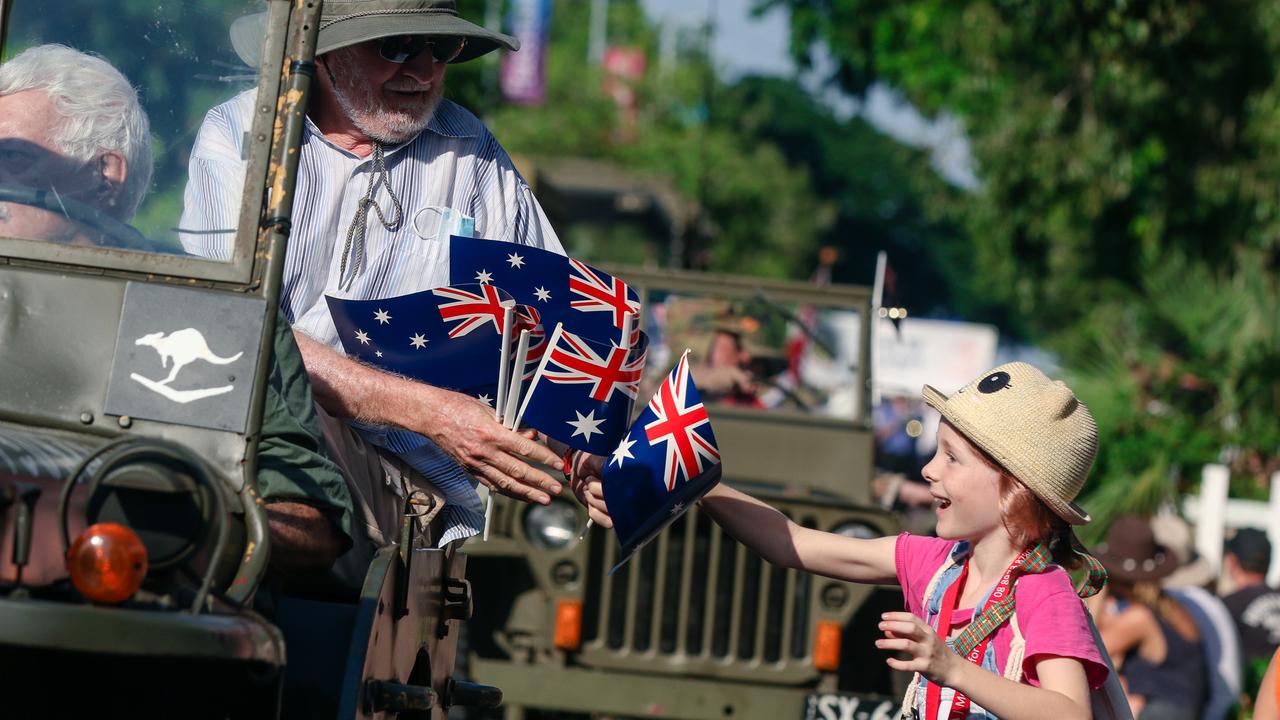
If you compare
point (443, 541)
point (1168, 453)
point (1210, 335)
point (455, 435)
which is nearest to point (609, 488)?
point (455, 435)

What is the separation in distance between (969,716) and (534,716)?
16.2 ft

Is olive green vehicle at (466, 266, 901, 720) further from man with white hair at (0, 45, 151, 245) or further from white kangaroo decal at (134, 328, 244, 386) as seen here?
white kangaroo decal at (134, 328, 244, 386)

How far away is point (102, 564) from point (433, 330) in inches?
52.9

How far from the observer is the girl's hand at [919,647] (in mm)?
2988

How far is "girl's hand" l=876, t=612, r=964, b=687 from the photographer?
299 centimetres

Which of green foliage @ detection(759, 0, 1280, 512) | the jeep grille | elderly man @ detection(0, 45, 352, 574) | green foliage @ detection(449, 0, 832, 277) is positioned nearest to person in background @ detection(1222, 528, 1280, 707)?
the jeep grille

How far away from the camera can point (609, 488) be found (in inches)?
141

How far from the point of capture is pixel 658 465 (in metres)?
3.58

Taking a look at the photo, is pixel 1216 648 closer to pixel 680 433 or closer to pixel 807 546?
pixel 807 546

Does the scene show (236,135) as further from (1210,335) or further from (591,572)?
(1210,335)

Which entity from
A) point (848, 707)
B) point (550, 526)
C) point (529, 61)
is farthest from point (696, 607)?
point (529, 61)

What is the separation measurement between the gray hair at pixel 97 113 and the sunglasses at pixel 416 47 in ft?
2.75

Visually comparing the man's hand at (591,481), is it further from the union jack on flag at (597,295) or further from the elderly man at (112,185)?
the elderly man at (112,185)

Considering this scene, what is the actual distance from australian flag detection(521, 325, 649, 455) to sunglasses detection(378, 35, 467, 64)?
0.82 metres
